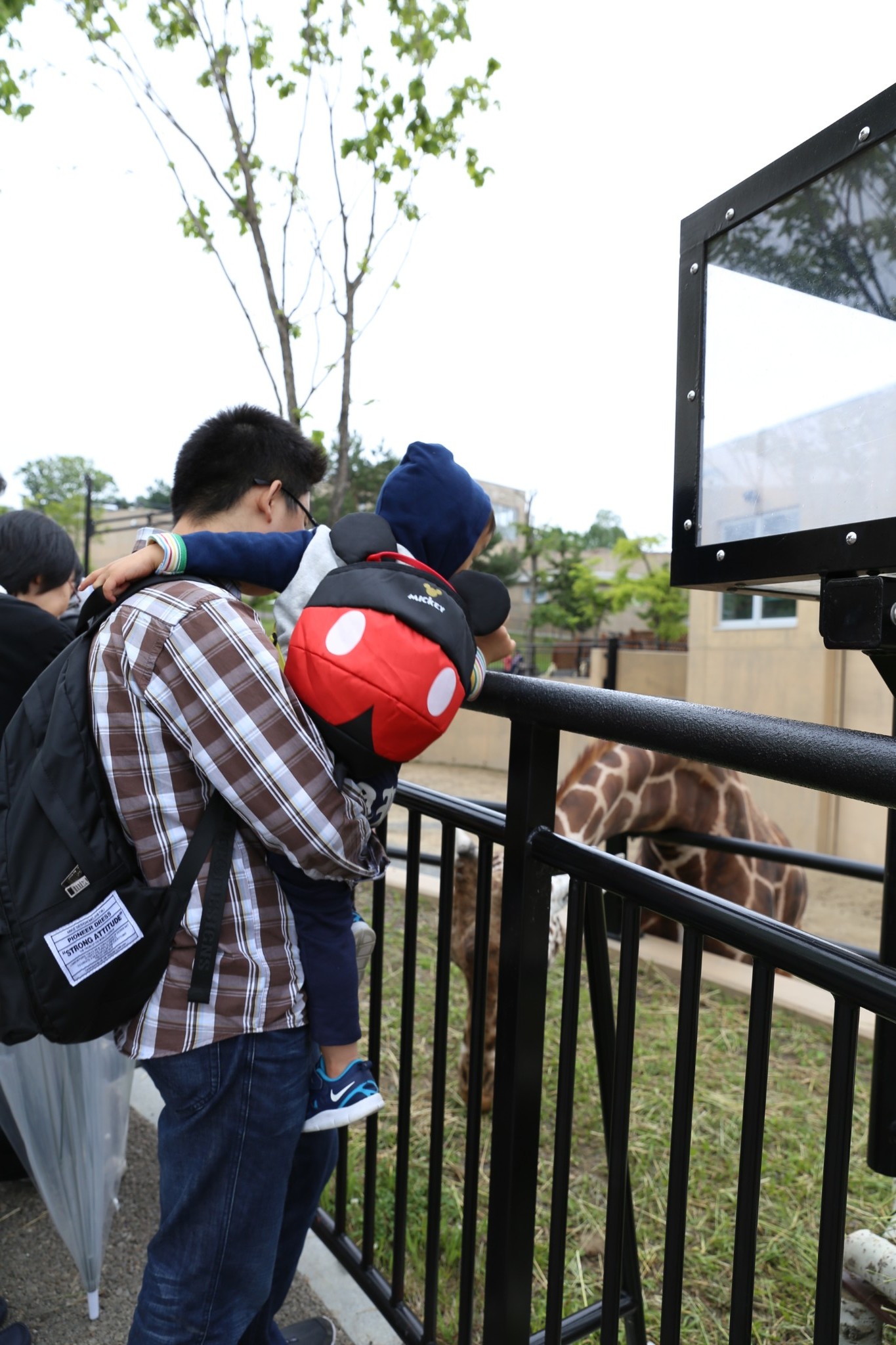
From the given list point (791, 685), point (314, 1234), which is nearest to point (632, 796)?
point (314, 1234)

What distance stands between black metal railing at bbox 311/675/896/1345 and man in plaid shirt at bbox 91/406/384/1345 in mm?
248

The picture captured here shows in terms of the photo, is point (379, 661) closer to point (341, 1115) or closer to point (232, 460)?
point (232, 460)

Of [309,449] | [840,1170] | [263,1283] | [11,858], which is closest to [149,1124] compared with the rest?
[263,1283]

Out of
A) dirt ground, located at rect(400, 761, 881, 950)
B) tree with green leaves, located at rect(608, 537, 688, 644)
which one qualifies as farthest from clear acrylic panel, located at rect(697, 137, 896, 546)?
tree with green leaves, located at rect(608, 537, 688, 644)

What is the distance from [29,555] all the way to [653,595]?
1813 centimetres

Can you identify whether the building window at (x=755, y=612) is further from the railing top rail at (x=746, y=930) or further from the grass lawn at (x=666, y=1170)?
the railing top rail at (x=746, y=930)

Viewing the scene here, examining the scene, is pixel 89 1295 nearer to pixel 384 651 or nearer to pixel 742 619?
pixel 384 651

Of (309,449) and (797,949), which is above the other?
(309,449)

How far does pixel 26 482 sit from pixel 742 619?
55.2m

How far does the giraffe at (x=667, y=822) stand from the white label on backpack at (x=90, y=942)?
7.14ft

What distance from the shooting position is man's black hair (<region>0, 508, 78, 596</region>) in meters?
2.50

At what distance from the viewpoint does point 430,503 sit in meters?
1.55

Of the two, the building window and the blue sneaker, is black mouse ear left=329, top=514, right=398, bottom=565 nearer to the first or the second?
the blue sneaker

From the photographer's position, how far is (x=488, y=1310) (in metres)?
1.40
